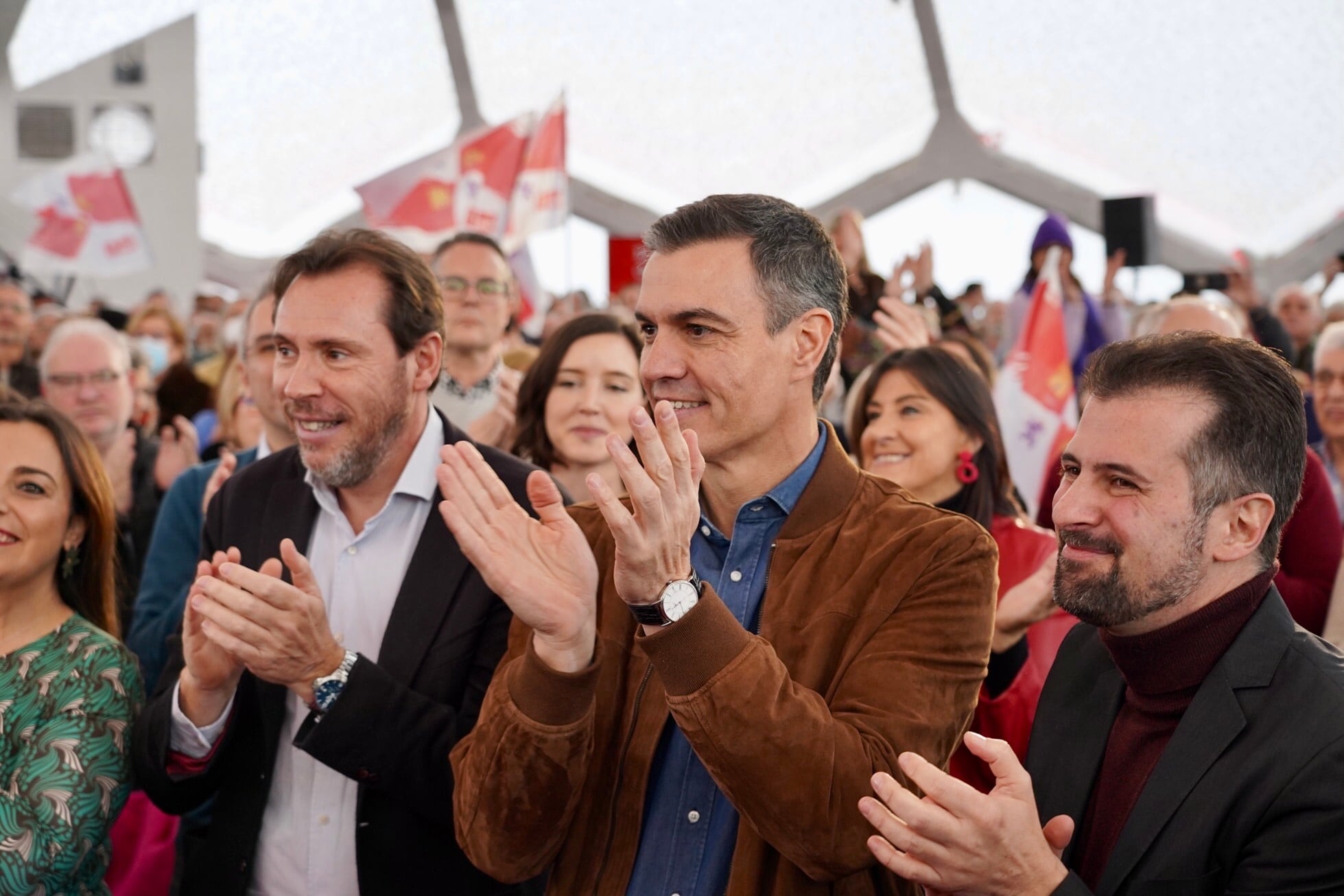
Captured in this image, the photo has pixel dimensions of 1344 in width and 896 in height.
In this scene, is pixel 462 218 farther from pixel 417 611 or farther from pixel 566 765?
pixel 566 765

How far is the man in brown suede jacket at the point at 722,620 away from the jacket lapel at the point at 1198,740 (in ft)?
0.97

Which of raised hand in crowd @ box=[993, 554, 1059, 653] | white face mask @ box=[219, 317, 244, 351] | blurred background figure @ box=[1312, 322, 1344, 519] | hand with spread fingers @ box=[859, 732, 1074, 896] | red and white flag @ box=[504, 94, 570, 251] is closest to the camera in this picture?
hand with spread fingers @ box=[859, 732, 1074, 896]

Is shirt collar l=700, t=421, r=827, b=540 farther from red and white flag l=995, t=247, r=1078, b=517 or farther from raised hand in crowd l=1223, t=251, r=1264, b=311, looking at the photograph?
raised hand in crowd l=1223, t=251, r=1264, b=311

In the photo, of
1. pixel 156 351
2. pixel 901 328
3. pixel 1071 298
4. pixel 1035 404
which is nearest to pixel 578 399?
pixel 901 328

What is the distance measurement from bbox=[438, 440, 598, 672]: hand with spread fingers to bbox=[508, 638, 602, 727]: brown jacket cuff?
0.05 ft

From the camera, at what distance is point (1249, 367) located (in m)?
1.93

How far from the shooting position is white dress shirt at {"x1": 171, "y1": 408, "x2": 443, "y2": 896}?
2617 millimetres

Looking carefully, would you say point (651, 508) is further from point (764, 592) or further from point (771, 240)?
point (771, 240)

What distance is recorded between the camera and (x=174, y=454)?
204 inches

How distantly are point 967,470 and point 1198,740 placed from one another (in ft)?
6.36

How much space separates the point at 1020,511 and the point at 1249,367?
1993 millimetres

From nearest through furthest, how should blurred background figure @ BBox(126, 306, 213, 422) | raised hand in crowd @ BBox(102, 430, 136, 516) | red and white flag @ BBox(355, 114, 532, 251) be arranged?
raised hand in crowd @ BBox(102, 430, 136, 516) < blurred background figure @ BBox(126, 306, 213, 422) < red and white flag @ BBox(355, 114, 532, 251)

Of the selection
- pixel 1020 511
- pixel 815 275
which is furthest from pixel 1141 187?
pixel 815 275

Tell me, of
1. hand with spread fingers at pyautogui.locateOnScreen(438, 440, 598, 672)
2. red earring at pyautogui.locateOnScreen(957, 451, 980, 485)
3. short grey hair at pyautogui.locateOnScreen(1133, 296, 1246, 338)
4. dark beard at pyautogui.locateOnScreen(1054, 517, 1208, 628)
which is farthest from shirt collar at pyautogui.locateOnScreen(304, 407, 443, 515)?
short grey hair at pyautogui.locateOnScreen(1133, 296, 1246, 338)
